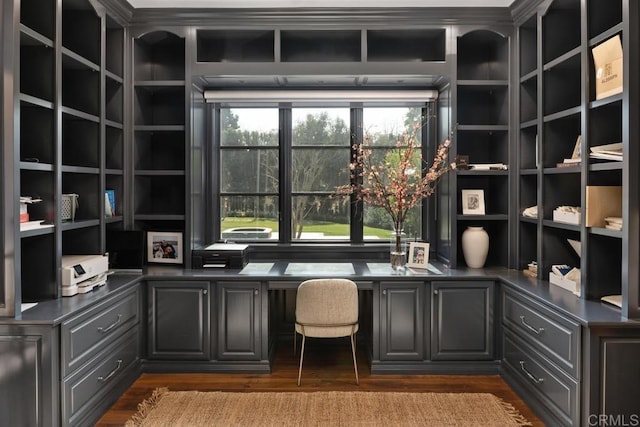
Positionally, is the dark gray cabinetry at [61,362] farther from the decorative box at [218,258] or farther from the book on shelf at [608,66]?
the book on shelf at [608,66]

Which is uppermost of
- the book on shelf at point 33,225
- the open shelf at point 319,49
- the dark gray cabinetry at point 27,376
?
the open shelf at point 319,49

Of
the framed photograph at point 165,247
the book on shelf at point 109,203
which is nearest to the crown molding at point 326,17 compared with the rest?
the book on shelf at point 109,203

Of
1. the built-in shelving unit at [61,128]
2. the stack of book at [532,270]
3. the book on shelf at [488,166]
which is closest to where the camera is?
the built-in shelving unit at [61,128]

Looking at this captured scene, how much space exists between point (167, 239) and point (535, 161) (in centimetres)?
316

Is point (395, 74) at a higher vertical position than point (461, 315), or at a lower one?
higher

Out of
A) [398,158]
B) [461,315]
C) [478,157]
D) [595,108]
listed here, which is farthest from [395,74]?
[461,315]

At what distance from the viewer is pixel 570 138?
12.0 feet

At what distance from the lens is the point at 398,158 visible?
460 cm

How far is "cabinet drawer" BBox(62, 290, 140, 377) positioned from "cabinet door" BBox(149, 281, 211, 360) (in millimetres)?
162

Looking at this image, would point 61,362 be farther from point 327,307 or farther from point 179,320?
point 327,307

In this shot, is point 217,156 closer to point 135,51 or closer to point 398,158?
point 135,51

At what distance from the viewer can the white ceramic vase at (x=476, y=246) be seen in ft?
13.6

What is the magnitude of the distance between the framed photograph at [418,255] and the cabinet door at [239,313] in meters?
1.28

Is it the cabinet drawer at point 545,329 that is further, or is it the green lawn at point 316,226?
the green lawn at point 316,226
